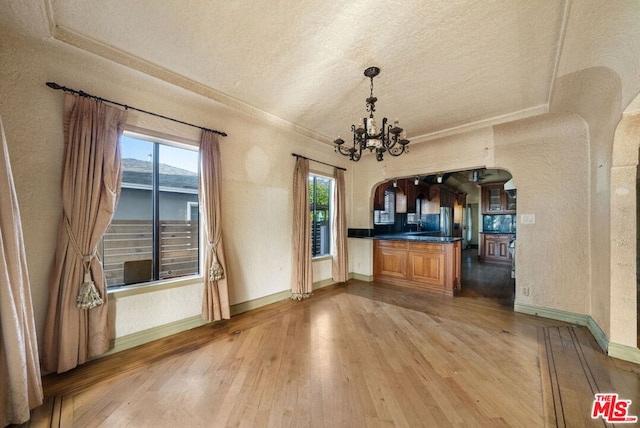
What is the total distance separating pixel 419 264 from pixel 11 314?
5088 millimetres

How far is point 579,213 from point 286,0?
4.22m

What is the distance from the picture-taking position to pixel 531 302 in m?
3.34

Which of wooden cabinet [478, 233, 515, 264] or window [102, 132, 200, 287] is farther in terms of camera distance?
wooden cabinet [478, 233, 515, 264]

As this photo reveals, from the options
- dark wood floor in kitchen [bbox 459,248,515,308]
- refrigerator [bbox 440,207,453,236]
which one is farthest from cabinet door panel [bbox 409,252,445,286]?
refrigerator [bbox 440,207,453,236]

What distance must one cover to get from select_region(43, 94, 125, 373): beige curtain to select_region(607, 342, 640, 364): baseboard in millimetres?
4988

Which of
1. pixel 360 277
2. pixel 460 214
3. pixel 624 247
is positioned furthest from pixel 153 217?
pixel 460 214

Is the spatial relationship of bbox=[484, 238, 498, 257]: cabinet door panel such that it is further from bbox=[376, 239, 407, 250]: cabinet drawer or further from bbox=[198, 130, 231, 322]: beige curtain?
bbox=[198, 130, 231, 322]: beige curtain

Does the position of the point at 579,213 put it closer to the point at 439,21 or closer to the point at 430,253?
the point at 430,253

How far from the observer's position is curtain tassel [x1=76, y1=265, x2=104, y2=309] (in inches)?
80.4

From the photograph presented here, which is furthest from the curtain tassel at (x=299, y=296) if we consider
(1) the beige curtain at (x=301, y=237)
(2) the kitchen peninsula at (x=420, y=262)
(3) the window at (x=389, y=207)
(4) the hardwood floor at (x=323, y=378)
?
(3) the window at (x=389, y=207)

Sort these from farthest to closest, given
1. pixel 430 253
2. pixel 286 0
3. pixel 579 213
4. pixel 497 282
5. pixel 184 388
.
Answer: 1. pixel 497 282
2. pixel 430 253
3. pixel 579 213
4. pixel 184 388
5. pixel 286 0

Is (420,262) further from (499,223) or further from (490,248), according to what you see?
(499,223)

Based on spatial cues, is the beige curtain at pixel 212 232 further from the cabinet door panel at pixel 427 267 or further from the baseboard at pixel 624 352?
the baseboard at pixel 624 352

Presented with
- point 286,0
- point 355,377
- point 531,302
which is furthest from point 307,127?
point 531,302
